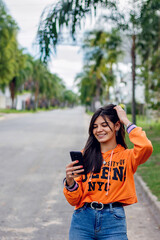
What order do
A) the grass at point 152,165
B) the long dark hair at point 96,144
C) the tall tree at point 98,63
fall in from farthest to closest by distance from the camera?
the tall tree at point 98,63 < the grass at point 152,165 < the long dark hair at point 96,144

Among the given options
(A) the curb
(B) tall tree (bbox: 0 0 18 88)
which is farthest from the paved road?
(B) tall tree (bbox: 0 0 18 88)

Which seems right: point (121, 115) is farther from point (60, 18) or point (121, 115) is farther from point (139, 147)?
point (60, 18)

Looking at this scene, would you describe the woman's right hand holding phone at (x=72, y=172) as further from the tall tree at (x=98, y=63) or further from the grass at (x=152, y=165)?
the tall tree at (x=98, y=63)

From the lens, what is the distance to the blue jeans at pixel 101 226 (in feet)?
8.21

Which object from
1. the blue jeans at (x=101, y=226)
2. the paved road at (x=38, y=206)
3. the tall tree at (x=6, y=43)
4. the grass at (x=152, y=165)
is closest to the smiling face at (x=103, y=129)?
the blue jeans at (x=101, y=226)

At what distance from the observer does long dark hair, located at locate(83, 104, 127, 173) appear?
2.67 metres

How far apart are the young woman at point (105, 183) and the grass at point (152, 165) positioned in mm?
1554

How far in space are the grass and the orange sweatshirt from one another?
161 centimetres

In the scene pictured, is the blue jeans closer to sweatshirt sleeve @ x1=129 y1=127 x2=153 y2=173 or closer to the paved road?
sweatshirt sleeve @ x1=129 y1=127 x2=153 y2=173

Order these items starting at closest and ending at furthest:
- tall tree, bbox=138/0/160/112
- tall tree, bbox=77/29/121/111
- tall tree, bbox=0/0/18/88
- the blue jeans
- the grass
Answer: the blue jeans → the grass → tall tree, bbox=138/0/160/112 → tall tree, bbox=77/29/121/111 → tall tree, bbox=0/0/18/88

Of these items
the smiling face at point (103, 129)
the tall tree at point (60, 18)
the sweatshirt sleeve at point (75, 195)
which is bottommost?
the sweatshirt sleeve at point (75, 195)

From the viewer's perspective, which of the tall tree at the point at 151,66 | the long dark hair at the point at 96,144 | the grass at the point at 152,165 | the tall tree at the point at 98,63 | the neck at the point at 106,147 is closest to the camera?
the long dark hair at the point at 96,144

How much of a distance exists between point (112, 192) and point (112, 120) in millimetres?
548

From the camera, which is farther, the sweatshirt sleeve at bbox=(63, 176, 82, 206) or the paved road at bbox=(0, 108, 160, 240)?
the paved road at bbox=(0, 108, 160, 240)
